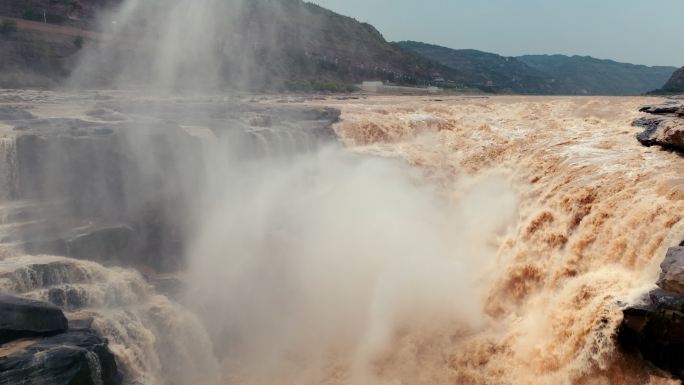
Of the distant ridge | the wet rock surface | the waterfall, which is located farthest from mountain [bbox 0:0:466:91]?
the wet rock surface

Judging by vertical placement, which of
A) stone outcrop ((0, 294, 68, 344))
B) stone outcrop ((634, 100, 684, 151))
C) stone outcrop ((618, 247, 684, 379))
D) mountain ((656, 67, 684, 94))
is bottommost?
stone outcrop ((0, 294, 68, 344))

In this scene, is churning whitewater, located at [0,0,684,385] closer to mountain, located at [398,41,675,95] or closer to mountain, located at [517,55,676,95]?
mountain, located at [398,41,675,95]

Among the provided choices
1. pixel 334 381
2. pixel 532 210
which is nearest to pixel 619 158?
pixel 532 210

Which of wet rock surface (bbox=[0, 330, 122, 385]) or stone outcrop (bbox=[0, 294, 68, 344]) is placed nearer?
wet rock surface (bbox=[0, 330, 122, 385])

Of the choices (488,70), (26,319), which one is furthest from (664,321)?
(488,70)

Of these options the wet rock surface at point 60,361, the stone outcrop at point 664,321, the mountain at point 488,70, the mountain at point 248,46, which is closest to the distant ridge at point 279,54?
the mountain at point 248,46

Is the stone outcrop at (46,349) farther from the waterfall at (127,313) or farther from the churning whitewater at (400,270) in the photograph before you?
the churning whitewater at (400,270)

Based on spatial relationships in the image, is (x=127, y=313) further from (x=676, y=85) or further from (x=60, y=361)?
(x=676, y=85)
